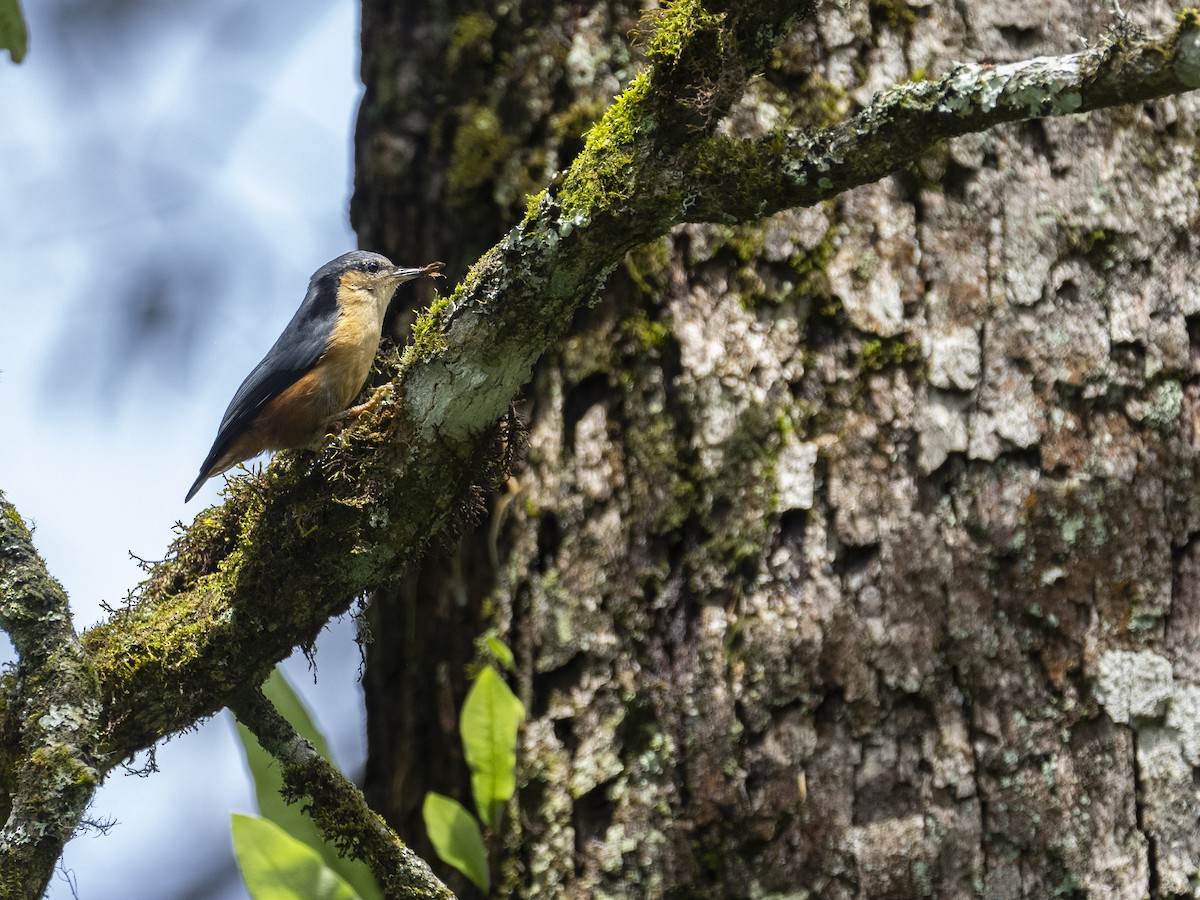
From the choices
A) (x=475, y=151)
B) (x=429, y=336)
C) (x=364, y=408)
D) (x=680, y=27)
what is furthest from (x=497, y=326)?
(x=475, y=151)

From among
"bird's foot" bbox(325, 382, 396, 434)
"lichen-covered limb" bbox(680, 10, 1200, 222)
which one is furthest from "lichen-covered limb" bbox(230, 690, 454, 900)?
"lichen-covered limb" bbox(680, 10, 1200, 222)

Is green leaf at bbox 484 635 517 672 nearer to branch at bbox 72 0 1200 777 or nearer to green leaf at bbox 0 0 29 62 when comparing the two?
branch at bbox 72 0 1200 777

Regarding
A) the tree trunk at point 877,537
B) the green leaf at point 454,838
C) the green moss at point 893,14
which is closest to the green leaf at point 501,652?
the tree trunk at point 877,537

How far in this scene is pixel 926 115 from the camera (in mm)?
1812

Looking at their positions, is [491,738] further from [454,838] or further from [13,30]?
[13,30]

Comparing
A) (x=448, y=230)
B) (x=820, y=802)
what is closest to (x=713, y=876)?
(x=820, y=802)

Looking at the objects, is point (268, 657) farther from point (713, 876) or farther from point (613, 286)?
point (613, 286)

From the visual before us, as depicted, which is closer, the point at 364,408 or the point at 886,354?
the point at 364,408

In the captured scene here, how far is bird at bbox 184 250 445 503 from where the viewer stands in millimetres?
3242

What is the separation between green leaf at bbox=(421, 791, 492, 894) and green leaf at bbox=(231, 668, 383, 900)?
0.23m

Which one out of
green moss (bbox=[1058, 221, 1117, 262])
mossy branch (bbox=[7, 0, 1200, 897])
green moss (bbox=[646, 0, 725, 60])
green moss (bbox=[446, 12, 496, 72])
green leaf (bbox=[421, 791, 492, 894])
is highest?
green moss (bbox=[446, 12, 496, 72])

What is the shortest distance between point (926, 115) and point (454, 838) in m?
1.88

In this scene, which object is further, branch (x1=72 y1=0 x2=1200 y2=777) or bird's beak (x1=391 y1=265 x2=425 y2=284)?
bird's beak (x1=391 y1=265 x2=425 y2=284)

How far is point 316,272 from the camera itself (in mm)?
3891
